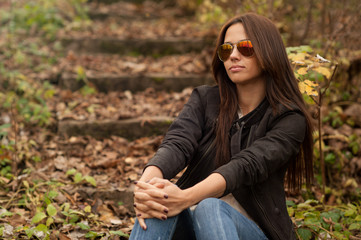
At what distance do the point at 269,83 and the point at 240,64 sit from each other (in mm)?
217

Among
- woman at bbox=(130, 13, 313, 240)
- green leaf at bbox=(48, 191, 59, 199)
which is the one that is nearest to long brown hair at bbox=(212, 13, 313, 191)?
woman at bbox=(130, 13, 313, 240)

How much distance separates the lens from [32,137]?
4145 mm

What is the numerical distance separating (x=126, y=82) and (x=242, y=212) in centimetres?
305

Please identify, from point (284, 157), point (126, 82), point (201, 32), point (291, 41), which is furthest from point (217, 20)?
point (284, 157)

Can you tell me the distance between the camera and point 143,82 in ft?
16.6

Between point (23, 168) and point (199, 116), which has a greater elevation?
point (199, 116)

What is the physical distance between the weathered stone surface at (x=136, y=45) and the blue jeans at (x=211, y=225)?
391 cm

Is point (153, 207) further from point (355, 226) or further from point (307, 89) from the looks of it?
point (355, 226)

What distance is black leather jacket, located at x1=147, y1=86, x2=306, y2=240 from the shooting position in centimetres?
221

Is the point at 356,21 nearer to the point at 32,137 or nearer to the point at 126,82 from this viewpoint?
the point at 126,82

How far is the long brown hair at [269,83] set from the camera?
2367 mm

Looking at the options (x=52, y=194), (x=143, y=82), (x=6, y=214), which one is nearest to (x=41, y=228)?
(x=6, y=214)

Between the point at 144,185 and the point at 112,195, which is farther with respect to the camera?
the point at 112,195

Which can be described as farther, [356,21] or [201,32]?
[201,32]
